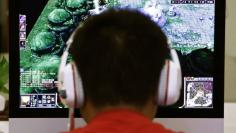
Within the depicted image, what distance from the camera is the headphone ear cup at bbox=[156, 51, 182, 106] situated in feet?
2.77

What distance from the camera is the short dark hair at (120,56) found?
76 centimetres

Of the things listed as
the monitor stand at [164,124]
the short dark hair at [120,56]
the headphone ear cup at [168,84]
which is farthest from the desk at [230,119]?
the short dark hair at [120,56]

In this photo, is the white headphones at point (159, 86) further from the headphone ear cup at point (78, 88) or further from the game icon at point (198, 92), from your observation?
the game icon at point (198, 92)

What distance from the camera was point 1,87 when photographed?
5.18 ft

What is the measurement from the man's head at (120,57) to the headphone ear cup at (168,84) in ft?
0.12

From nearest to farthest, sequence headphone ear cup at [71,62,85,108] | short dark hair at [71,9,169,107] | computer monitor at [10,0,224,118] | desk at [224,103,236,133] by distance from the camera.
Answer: short dark hair at [71,9,169,107]
headphone ear cup at [71,62,85,108]
computer monitor at [10,0,224,118]
desk at [224,103,236,133]

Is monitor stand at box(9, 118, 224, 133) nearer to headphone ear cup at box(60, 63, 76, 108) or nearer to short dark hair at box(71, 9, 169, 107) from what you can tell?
headphone ear cup at box(60, 63, 76, 108)

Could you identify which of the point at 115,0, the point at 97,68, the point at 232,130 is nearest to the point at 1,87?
the point at 115,0

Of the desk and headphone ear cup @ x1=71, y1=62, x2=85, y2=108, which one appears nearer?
headphone ear cup @ x1=71, y1=62, x2=85, y2=108

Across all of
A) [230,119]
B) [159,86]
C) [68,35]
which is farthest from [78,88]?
[230,119]

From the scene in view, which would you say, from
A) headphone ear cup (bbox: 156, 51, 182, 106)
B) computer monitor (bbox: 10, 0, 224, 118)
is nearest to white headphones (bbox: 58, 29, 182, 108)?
headphone ear cup (bbox: 156, 51, 182, 106)

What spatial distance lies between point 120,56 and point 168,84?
0.15 m

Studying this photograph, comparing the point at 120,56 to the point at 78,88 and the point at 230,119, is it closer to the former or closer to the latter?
the point at 78,88

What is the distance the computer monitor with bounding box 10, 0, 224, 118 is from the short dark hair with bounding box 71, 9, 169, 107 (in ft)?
1.14
